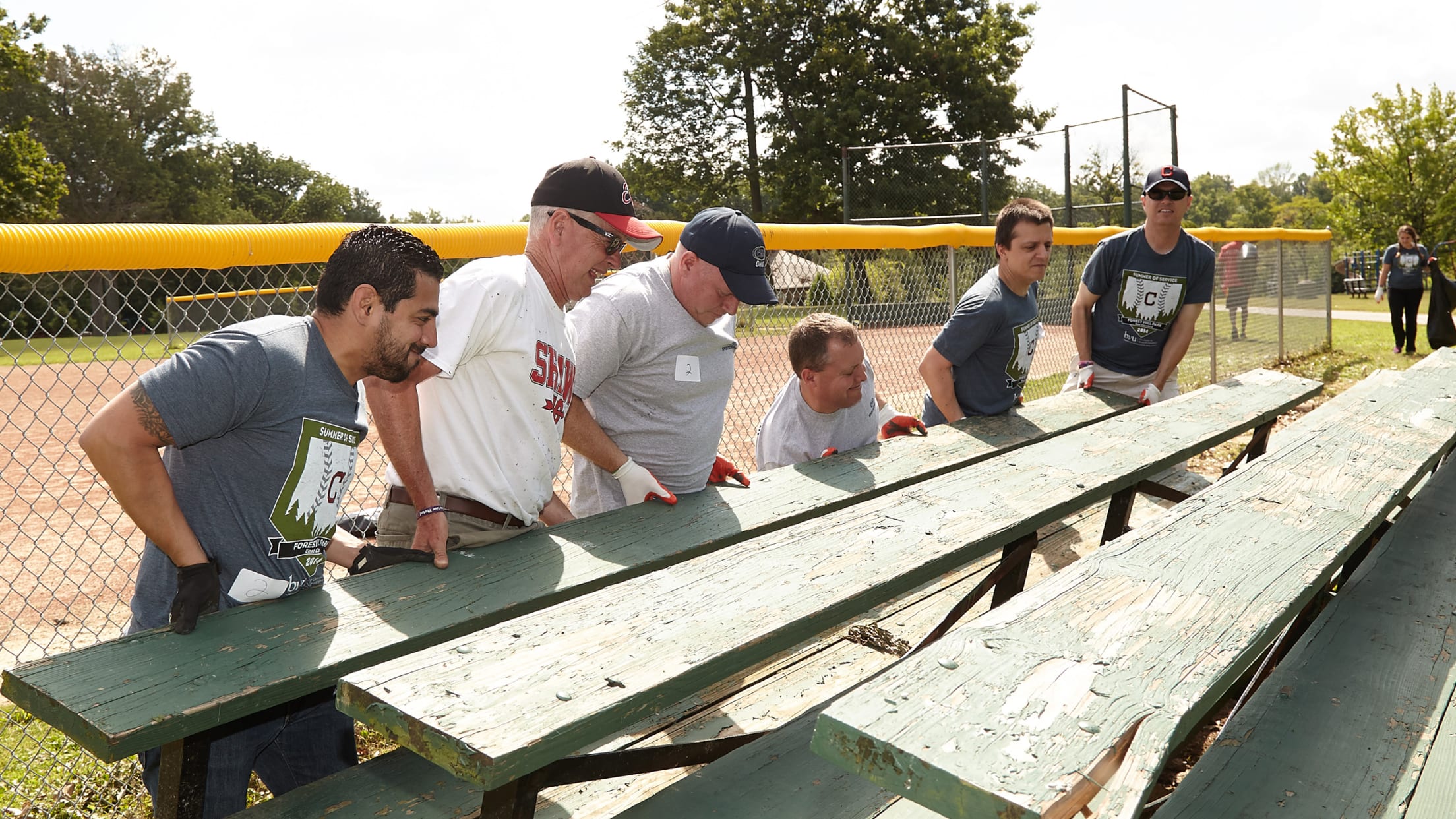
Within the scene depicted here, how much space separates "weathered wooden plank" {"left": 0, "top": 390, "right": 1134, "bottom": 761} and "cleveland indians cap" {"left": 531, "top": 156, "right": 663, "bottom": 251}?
0.77 metres

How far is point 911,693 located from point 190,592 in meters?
1.25

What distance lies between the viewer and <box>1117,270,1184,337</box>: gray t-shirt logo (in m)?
4.46

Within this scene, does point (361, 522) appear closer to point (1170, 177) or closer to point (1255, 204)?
point (1170, 177)

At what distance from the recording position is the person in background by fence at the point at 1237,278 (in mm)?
9844

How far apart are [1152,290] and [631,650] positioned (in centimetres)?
379

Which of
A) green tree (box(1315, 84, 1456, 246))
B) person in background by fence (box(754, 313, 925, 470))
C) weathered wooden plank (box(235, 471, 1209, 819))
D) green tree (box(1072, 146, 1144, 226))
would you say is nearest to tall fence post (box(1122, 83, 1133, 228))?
green tree (box(1072, 146, 1144, 226))

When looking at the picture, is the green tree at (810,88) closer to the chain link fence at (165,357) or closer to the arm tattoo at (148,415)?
the chain link fence at (165,357)

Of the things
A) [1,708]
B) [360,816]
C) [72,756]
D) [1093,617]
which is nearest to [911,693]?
[1093,617]

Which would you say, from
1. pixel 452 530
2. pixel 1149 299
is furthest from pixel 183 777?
pixel 1149 299

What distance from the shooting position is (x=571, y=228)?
2.35 metres

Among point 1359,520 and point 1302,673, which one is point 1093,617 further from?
point 1359,520

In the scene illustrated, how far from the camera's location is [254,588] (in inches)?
70.8

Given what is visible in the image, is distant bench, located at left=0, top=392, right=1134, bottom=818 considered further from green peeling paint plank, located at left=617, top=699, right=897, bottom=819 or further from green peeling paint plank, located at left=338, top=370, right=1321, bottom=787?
green peeling paint plank, located at left=617, top=699, right=897, bottom=819

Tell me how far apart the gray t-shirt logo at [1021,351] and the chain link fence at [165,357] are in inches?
62.3
